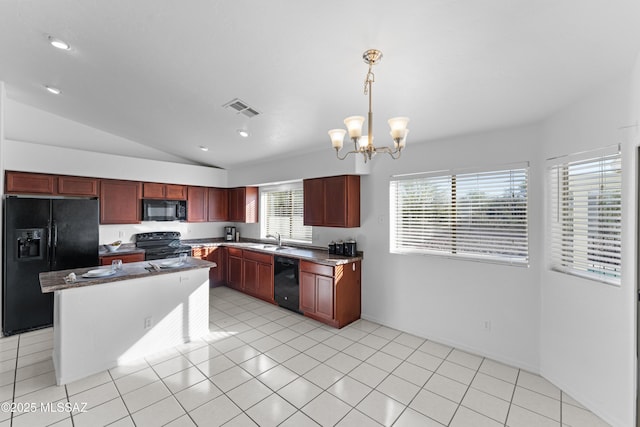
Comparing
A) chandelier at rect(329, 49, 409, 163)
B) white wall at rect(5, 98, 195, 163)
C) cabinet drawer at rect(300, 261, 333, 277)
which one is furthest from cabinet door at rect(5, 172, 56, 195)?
chandelier at rect(329, 49, 409, 163)

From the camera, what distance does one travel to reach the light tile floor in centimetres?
211

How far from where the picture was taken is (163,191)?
207 inches

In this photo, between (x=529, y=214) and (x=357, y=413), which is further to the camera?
(x=529, y=214)

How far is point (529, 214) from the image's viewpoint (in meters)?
2.83

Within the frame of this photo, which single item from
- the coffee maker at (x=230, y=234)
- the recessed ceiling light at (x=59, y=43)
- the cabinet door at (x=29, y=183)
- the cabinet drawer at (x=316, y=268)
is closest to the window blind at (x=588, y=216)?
the cabinet drawer at (x=316, y=268)

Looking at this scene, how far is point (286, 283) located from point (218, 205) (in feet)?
9.03

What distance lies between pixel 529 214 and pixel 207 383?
349 cm

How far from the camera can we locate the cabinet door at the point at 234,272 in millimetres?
5344

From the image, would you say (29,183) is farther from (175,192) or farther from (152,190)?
(175,192)

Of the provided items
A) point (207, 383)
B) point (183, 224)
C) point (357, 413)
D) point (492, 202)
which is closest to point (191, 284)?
point (207, 383)

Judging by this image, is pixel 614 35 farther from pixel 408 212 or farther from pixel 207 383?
pixel 207 383

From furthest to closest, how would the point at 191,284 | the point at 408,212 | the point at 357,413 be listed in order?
the point at 408,212 → the point at 191,284 → the point at 357,413

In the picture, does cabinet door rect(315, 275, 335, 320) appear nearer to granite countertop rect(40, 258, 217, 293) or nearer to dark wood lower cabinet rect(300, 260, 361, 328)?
dark wood lower cabinet rect(300, 260, 361, 328)

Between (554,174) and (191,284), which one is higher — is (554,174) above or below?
above
